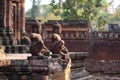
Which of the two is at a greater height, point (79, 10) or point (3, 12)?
point (3, 12)

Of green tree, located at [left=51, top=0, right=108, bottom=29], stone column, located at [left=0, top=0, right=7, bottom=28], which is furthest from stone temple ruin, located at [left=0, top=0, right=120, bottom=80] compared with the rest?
green tree, located at [left=51, top=0, right=108, bottom=29]

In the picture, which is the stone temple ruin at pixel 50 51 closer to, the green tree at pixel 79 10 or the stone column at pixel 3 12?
the stone column at pixel 3 12

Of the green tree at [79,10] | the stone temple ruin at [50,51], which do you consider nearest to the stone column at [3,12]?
the stone temple ruin at [50,51]

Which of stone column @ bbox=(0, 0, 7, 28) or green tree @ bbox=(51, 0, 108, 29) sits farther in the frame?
green tree @ bbox=(51, 0, 108, 29)

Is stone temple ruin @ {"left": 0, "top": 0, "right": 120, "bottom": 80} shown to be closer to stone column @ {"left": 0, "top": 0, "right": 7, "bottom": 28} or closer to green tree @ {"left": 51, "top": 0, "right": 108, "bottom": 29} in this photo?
stone column @ {"left": 0, "top": 0, "right": 7, "bottom": 28}

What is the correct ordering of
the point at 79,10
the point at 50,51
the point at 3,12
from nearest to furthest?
the point at 50,51 < the point at 3,12 < the point at 79,10

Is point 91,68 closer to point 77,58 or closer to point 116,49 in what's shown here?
point 116,49

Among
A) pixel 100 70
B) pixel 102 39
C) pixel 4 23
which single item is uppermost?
pixel 4 23

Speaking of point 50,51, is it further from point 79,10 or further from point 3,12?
point 79,10

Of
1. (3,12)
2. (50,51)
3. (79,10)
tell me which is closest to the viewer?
(50,51)

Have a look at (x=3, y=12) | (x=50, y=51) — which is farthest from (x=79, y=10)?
(x=50, y=51)

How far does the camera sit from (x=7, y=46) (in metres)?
13.2

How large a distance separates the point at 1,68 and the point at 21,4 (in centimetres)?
798

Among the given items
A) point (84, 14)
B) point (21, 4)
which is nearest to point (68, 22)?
point (21, 4)
